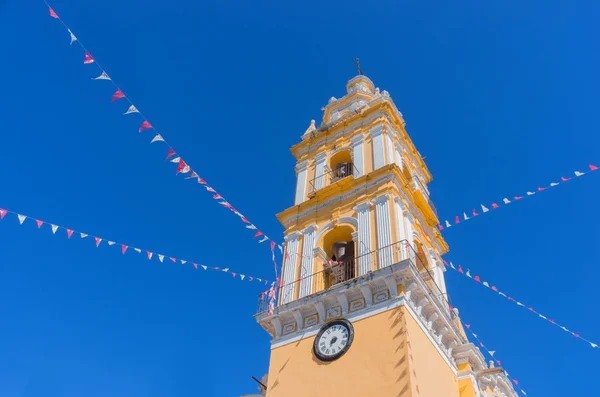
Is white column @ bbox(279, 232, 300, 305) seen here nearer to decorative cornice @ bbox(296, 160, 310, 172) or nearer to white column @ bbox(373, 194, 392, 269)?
white column @ bbox(373, 194, 392, 269)

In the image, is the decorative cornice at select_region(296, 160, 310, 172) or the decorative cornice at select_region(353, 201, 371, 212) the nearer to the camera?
the decorative cornice at select_region(353, 201, 371, 212)

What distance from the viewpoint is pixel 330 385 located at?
10.9 meters

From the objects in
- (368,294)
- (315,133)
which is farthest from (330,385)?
(315,133)

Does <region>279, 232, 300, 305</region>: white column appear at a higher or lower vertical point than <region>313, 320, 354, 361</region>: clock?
higher

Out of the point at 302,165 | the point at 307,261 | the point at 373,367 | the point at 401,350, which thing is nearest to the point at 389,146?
the point at 302,165

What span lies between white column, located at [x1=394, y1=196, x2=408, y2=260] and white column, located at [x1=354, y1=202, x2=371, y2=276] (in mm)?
745

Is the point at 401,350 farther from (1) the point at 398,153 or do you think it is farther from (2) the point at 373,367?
(1) the point at 398,153

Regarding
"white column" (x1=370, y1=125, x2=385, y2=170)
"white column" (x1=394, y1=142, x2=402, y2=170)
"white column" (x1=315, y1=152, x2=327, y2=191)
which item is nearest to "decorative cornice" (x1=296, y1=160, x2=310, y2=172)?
"white column" (x1=315, y1=152, x2=327, y2=191)

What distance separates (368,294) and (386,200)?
116 inches

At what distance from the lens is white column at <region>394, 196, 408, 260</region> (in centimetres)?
1250

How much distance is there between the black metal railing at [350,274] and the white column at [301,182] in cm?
283

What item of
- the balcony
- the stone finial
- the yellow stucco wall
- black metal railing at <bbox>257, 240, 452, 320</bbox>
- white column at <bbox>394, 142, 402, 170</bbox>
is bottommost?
the yellow stucco wall

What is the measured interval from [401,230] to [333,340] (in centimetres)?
333

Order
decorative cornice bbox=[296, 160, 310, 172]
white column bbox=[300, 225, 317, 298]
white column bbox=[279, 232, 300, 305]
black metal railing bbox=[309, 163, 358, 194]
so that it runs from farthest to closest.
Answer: decorative cornice bbox=[296, 160, 310, 172], black metal railing bbox=[309, 163, 358, 194], white column bbox=[279, 232, 300, 305], white column bbox=[300, 225, 317, 298]
